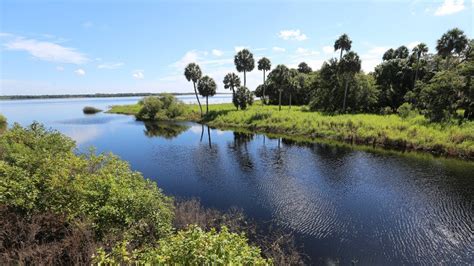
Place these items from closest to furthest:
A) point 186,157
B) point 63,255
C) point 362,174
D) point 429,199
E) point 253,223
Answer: point 63,255, point 253,223, point 429,199, point 362,174, point 186,157

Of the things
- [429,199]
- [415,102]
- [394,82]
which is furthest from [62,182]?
[394,82]

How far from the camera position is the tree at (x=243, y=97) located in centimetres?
7344

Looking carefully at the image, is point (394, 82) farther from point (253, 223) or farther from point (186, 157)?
point (253, 223)

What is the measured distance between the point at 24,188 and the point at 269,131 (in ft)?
159

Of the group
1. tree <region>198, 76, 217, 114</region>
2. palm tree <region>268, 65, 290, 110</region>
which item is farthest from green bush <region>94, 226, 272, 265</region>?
tree <region>198, 76, 217, 114</region>

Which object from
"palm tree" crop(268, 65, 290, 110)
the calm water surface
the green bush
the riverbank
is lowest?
the calm water surface

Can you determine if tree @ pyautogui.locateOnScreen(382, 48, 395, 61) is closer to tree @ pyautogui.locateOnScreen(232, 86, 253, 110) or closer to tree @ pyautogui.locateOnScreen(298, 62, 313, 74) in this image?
tree @ pyautogui.locateOnScreen(232, 86, 253, 110)

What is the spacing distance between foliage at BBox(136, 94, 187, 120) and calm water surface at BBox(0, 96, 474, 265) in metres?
43.2

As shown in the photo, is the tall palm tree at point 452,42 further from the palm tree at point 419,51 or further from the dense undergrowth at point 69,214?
the dense undergrowth at point 69,214

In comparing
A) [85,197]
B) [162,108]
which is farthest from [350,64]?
[85,197]

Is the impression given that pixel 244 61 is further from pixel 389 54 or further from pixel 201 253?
pixel 201 253

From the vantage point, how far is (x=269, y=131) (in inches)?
2234

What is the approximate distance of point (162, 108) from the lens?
8619 cm

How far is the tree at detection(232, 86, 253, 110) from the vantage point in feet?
241
